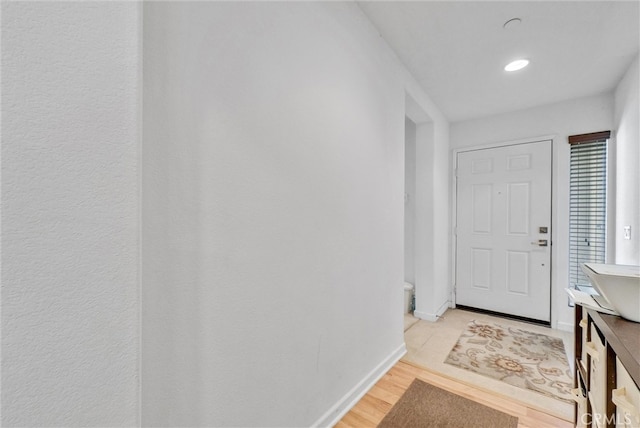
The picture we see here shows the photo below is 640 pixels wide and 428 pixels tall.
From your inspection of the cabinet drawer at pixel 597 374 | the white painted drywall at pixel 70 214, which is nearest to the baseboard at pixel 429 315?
the cabinet drawer at pixel 597 374

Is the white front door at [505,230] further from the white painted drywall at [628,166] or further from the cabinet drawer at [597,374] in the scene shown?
the cabinet drawer at [597,374]

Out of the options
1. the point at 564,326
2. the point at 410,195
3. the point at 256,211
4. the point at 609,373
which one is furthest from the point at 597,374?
the point at 410,195

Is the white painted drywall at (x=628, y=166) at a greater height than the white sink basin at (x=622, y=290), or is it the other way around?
the white painted drywall at (x=628, y=166)

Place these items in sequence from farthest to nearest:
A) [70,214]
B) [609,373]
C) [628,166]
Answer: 1. [628,166]
2. [609,373]
3. [70,214]

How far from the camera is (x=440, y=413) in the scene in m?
1.66

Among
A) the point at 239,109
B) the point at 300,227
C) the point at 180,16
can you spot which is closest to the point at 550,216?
the point at 300,227

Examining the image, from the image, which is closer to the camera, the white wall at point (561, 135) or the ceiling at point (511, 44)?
the ceiling at point (511, 44)

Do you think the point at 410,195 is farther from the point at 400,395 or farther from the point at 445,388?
the point at 400,395

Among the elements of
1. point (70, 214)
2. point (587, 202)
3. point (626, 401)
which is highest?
point (587, 202)

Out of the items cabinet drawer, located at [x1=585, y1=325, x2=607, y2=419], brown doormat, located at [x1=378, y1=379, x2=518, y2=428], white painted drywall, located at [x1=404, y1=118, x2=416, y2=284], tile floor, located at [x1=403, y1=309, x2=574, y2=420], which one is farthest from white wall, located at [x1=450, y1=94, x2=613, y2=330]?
cabinet drawer, located at [x1=585, y1=325, x2=607, y2=419]

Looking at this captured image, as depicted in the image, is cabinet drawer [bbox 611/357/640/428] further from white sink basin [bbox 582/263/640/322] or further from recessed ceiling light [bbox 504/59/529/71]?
recessed ceiling light [bbox 504/59/529/71]

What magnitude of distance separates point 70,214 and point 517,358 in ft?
10.1

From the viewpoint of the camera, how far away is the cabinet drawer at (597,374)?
944 mm

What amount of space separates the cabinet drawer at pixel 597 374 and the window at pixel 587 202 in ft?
6.93
